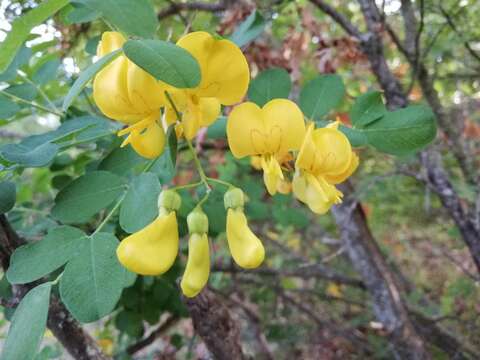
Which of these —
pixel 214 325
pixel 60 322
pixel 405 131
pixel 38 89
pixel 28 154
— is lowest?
pixel 214 325

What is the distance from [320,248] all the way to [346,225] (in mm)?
1666

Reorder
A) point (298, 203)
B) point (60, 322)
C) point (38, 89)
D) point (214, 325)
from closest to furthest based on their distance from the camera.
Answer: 1. point (60, 322)
2. point (214, 325)
3. point (38, 89)
4. point (298, 203)

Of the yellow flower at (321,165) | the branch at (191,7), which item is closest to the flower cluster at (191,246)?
the yellow flower at (321,165)

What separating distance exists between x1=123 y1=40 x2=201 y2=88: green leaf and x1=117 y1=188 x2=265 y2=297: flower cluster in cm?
23

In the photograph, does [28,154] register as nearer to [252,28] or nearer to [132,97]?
[132,97]

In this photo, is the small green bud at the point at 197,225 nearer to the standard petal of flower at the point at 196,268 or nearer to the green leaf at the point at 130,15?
the standard petal of flower at the point at 196,268

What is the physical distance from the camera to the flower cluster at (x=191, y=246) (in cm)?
65

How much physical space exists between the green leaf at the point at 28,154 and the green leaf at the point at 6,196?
0.08 m

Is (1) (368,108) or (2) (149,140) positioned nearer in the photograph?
(2) (149,140)

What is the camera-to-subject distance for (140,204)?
80 cm

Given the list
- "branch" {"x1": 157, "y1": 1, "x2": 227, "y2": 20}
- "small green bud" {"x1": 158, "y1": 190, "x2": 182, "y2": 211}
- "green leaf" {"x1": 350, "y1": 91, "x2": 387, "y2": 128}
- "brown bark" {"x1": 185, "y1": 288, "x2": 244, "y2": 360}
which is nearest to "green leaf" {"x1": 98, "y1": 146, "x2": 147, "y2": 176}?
"small green bud" {"x1": 158, "y1": 190, "x2": 182, "y2": 211}

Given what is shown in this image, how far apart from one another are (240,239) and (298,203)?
43.2 inches

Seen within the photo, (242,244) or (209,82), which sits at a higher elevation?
(209,82)

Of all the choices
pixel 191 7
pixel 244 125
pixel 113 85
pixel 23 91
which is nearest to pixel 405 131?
pixel 244 125
